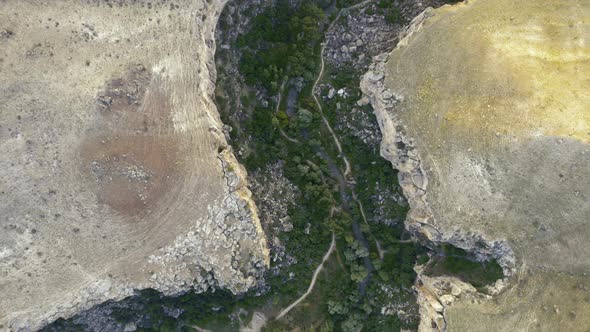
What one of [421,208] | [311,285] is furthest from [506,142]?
[311,285]

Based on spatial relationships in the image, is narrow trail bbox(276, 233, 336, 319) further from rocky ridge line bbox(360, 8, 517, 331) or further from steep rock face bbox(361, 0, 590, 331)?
steep rock face bbox(361, 0, 590, 331)

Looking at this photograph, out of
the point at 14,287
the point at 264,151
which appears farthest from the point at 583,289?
the point at 14,287

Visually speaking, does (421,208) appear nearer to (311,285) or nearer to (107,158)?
(311,285)

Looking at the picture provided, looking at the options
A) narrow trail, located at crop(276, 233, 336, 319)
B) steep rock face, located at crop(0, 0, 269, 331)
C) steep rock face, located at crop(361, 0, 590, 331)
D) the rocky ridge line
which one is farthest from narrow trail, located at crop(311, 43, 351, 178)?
steep rock face, located at crop(0, 0, 269, 331)

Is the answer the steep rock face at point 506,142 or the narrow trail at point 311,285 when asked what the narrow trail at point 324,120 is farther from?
the narrow trail at point 311,285

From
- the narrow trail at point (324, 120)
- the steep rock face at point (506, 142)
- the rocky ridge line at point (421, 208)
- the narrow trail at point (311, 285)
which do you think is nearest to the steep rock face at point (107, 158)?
the narrow trail at point (311, 285)

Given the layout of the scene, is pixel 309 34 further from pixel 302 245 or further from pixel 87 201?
pixel 87 201

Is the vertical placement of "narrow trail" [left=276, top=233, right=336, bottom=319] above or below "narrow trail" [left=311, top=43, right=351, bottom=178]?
below
